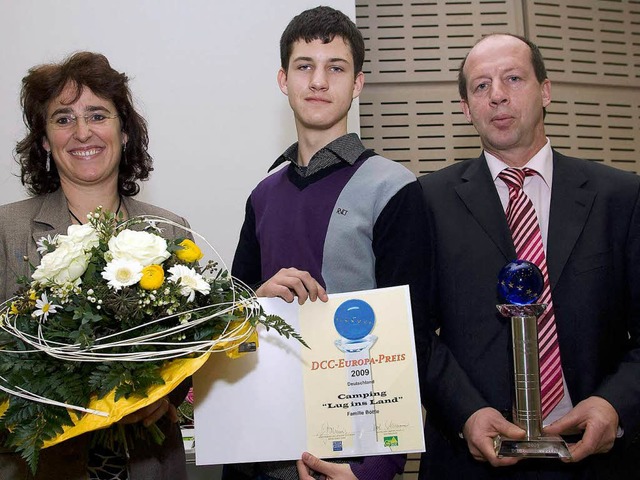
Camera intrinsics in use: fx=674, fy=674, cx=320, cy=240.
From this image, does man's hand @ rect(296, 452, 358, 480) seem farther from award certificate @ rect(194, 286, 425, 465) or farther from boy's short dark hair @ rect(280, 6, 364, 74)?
boy's short dark hair @ rect(280, 6, 364, 74)

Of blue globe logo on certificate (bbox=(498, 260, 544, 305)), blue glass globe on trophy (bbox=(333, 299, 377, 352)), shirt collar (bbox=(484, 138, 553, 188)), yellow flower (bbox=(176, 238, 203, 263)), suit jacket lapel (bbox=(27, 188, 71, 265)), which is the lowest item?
blue glass globe on trophy (bbox=(333, 299, 377, 352))

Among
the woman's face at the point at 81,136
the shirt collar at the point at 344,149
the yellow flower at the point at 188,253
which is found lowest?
the yellow flower at the point at 188,253

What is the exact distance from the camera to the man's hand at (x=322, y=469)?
174 cm

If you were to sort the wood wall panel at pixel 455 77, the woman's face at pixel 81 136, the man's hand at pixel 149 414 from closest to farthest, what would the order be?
the man's hand at pixel 149 414 < the woman's face at pixel 81 136 < the wood wall panel at pixel 455 77

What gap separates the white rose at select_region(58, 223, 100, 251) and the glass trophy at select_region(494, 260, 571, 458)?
1.04 m

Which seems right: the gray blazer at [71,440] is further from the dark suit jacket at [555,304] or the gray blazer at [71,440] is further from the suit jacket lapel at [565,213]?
the suit jacket lapel at [565,213]

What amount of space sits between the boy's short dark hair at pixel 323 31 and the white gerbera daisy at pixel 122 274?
3.29ft

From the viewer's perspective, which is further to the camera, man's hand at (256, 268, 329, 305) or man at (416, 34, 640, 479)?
man at (416, 34, 640, 479)

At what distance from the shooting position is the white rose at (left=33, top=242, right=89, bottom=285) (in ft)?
5.21

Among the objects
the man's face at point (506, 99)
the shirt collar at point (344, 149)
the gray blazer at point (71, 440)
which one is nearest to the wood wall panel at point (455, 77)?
the man's face at point (506, 99)

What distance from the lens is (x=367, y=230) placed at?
1.98 meters

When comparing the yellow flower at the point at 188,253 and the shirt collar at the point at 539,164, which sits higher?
the shirt collar at the point at 539,164

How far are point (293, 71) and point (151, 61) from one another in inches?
66.3
